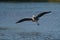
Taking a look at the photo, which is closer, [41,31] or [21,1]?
[41,31]

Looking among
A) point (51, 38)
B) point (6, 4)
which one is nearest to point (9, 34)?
point (51, 38)

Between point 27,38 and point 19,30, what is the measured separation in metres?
2.24

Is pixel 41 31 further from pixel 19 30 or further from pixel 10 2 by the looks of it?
pixel 10 2

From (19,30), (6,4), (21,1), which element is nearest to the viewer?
(19,30)

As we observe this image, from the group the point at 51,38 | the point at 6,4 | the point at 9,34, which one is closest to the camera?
the point at 51,38

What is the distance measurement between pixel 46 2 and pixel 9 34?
69.7 feet

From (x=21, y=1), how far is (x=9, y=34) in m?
22.9

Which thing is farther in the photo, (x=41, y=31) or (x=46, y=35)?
(x=41, y=31)

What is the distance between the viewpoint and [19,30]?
14.9 meters

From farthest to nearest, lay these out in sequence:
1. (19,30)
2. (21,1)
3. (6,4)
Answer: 1. (21,1)
2. (6,4)
3. (19,30)

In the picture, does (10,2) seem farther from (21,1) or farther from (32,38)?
(32,38)

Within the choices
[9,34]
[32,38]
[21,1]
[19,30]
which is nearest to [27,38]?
[32,38]

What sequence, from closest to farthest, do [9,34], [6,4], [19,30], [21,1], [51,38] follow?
[51,38] → [9,34] → [19,30] → [6,4] → [21,1]

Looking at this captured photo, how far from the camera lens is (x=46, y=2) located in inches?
1371
